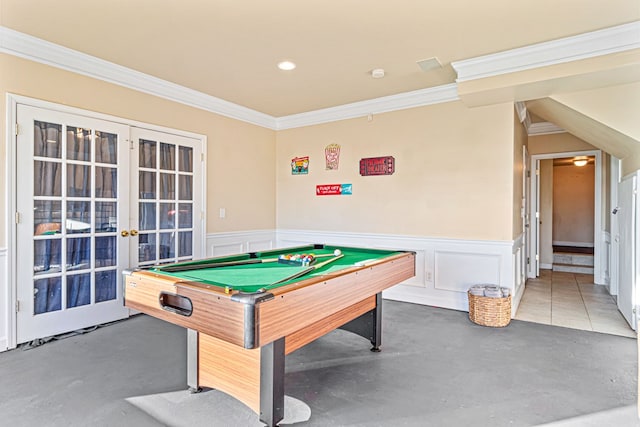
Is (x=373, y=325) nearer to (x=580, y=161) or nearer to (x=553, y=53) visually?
(x=553, y=53)

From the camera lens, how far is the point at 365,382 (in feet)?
7.64

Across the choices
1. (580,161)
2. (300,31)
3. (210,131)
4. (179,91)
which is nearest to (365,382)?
(300,31)

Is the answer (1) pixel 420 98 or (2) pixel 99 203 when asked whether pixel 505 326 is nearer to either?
(1) pixel 420 98

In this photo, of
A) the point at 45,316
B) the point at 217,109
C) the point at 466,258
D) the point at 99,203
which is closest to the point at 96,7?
the point at 99,203

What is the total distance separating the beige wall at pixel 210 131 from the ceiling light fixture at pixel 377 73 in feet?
7.09

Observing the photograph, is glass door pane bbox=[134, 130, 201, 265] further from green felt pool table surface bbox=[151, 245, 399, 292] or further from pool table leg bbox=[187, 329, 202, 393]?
pool table leg bbox=[187, 329, 202, 393]

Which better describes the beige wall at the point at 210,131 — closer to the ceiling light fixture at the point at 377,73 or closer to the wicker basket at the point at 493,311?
the ceiling light fixture at the point at 377,73

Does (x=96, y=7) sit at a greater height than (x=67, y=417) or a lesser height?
greater

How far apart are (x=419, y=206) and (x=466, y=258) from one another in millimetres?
830

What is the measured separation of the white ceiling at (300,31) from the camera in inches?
95.6

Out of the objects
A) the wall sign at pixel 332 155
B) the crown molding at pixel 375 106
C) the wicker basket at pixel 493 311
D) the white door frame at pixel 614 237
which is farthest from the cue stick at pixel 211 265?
the white door frame at pixel 614 237

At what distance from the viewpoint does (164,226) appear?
4008 mm

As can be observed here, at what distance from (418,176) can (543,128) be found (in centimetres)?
286

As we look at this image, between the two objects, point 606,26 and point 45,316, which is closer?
point 606,26
